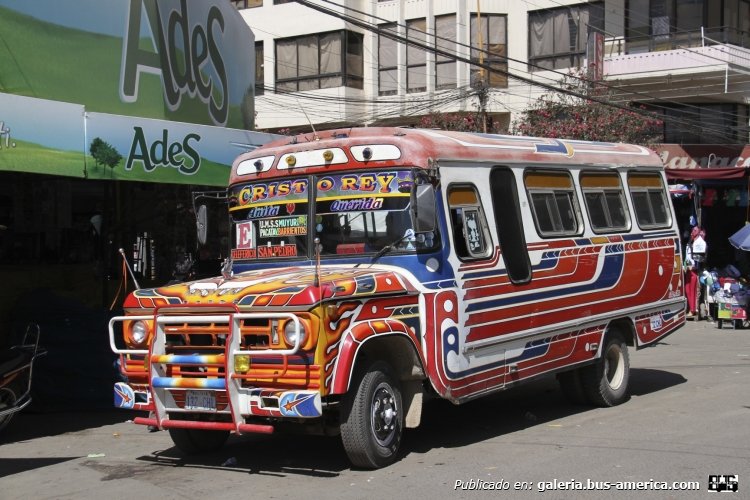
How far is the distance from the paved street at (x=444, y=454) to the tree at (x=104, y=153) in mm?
3010

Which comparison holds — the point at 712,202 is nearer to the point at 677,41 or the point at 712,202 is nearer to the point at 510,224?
the point at 677,41

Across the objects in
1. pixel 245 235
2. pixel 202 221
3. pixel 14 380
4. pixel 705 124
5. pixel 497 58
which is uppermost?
pixel 497 58

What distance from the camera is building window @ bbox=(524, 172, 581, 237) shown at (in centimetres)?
983

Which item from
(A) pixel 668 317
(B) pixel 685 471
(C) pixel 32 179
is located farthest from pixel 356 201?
(C) pixel 32 179

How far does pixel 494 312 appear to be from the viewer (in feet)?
29.6

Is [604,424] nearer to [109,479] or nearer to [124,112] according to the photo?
[109,479]

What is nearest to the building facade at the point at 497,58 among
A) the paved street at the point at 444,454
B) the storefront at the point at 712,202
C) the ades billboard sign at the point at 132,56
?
the storefront at the point at 712,202

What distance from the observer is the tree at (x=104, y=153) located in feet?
33.7

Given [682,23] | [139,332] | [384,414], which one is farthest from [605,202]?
[682,23]

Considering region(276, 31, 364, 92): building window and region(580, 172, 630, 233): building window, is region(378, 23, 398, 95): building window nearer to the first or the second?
region(276, 31, 364, 92): building window

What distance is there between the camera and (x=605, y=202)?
11.0m

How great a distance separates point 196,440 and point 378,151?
3.18m

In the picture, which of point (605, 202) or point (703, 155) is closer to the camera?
point (605, 202)

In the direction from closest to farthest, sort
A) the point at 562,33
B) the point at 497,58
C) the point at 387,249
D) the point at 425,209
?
the point at 425,209
the point at 387,249
the point at 562,33
the point at 497,58
